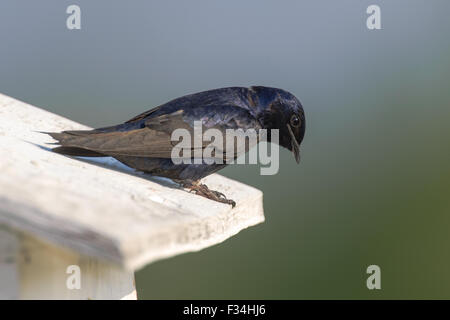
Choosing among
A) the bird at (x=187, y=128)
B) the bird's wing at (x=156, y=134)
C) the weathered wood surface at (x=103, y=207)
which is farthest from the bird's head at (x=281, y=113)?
the weathered wood surface at (x=103, y=207)

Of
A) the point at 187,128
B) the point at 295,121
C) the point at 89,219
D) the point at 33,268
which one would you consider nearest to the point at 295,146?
the point at 295,121

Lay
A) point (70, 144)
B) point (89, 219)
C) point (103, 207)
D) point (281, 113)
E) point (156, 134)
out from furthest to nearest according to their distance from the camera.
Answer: point (281, 113), point (156, 134), point (70, 144), point (103, 207), point (89, 219)

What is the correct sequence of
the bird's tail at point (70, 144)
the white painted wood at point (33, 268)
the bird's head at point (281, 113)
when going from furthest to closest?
1. the bird's head at point (281, 113)
2. the bird's tail at point (70, 144)
3. the white painted wood at point (33, 268)

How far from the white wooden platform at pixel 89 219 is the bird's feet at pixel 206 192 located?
1.5 inches

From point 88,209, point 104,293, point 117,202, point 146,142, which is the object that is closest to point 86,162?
point 146,142

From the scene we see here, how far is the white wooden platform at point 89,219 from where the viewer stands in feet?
3.34

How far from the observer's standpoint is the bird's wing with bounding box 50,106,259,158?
1825mm

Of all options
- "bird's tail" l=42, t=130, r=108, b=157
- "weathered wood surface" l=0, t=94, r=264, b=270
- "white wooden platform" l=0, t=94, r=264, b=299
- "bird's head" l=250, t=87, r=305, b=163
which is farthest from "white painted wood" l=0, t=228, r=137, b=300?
"bird's head" l=250, t=87, r=305, b=163

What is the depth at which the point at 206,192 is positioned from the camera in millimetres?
1872

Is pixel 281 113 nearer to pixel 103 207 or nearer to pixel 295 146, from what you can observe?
pixel 295 146

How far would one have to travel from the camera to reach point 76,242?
1.04 meters

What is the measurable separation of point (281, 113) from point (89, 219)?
130cm

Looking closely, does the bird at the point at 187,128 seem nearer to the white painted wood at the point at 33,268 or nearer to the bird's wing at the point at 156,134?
the bird's wing at the point at 156,134

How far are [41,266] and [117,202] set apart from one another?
224 mm
